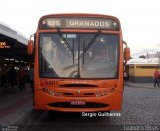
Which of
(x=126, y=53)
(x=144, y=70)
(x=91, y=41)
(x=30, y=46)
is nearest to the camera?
(x=30, y=46)

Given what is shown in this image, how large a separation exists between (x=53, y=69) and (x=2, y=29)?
13.1 feet

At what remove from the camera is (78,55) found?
1304cm

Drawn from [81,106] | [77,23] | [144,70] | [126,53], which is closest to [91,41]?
[77,23]

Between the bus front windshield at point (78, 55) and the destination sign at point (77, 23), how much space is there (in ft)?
0.84

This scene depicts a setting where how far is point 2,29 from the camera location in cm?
1616

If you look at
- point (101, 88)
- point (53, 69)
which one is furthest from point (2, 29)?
point (101, 88)

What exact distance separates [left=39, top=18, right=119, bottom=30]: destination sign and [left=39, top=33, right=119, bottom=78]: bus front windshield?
256 millimetres

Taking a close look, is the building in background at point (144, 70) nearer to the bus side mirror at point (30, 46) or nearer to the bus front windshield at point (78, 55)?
the bus front windshield at point (78, 55)

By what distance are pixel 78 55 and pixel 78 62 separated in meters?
0.20

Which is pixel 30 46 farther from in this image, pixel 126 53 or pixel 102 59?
pixel 126 53

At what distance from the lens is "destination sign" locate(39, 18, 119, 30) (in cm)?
1332

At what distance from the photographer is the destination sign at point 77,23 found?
43.7 feet

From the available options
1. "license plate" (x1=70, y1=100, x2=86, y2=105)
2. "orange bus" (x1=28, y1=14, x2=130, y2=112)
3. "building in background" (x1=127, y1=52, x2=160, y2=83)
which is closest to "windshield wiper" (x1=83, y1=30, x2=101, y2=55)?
"orange bus" (x1=28, y1=14, x2=130, y2=112)

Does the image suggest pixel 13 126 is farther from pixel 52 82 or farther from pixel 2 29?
pixel 2 29
